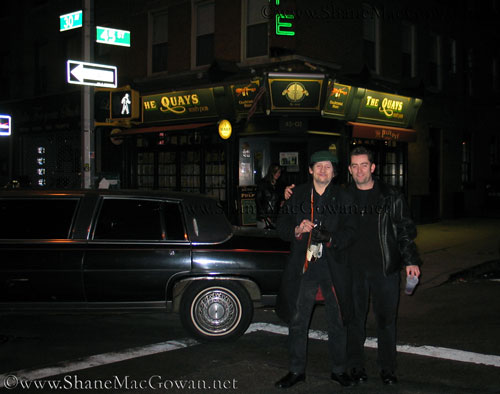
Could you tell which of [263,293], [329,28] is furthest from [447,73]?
[263,293]

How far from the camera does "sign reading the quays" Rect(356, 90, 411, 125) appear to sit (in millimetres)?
16078

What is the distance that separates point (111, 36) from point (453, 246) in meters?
8.99

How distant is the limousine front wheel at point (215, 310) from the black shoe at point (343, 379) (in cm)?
155

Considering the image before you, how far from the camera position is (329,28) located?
Result: 1533 cm

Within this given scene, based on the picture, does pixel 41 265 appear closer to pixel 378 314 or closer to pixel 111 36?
pixel 378 314

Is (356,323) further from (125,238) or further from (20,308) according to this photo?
(20,308)

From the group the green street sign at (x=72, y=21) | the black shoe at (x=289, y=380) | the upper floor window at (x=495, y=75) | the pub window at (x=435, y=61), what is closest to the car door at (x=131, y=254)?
the black shoe at (x=289, y=380)

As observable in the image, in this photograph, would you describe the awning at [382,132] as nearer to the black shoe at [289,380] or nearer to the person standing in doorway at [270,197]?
the person standing in doorway at [270,197]

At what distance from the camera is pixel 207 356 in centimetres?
561

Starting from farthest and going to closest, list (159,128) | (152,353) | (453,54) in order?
(453,54) < (159,128) < (152,353)

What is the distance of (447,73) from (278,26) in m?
9.66

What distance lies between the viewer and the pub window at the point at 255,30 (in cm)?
1512

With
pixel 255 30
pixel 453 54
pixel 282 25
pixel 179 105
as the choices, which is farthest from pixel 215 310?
pixel 453 54

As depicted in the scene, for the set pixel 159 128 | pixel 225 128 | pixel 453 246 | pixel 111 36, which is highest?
pixel 111 36
